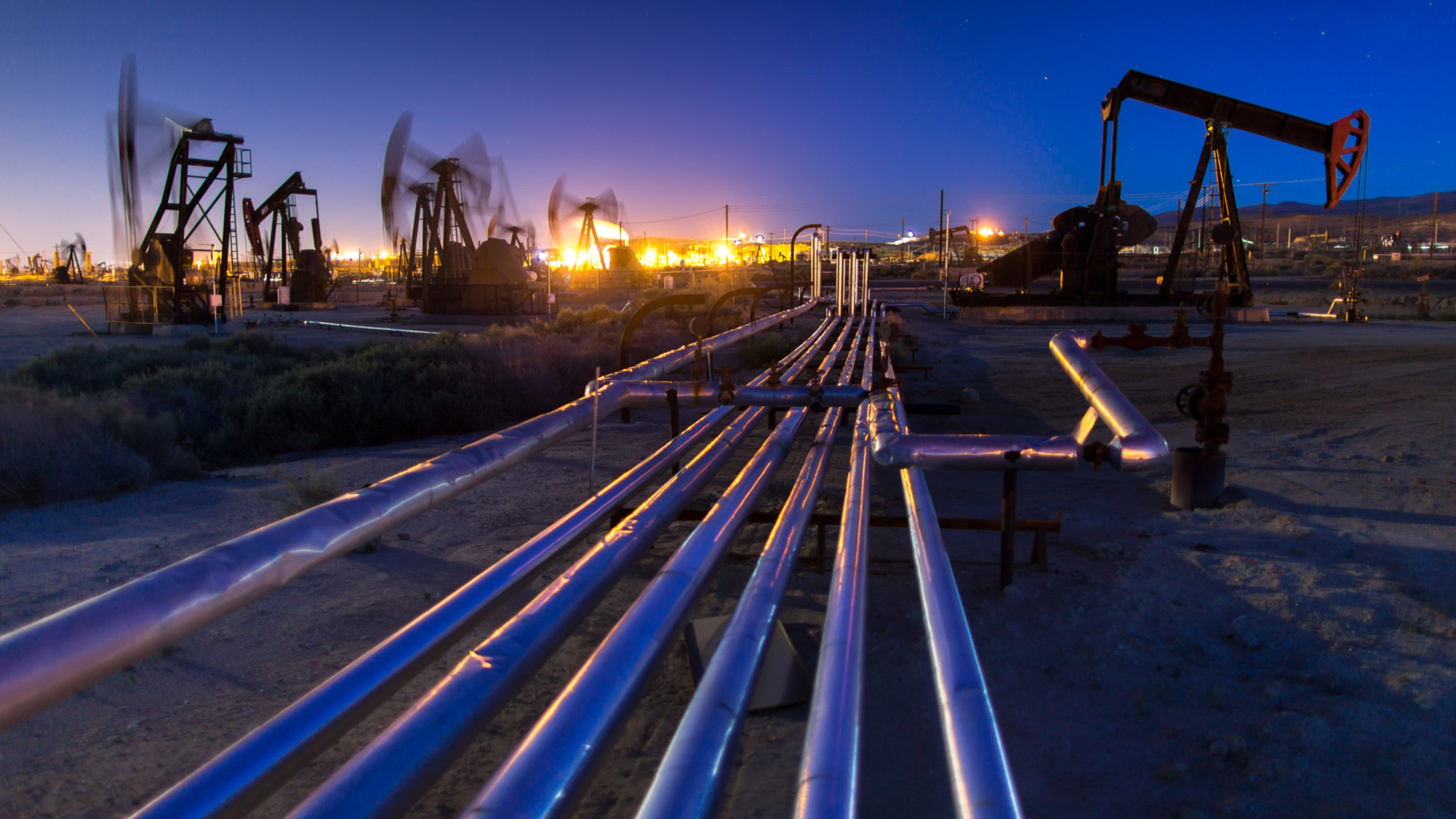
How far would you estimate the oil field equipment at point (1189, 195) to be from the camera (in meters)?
19.2

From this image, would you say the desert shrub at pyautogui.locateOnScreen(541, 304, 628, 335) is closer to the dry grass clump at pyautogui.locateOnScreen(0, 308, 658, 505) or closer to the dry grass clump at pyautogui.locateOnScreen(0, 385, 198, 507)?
the dry grass clump at pyautogui.locateOnScreen(0, 308, 658, 505)

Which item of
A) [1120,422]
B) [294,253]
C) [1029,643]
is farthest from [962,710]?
[294,253]

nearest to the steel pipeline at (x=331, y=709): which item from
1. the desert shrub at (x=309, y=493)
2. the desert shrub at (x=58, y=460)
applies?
the desert shrub at (x=309, y=493)

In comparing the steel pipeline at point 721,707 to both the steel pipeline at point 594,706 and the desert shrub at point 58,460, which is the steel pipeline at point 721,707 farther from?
the desert shrub at point 58,460

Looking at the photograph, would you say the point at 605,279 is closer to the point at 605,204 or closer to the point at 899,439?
the point at 605,204

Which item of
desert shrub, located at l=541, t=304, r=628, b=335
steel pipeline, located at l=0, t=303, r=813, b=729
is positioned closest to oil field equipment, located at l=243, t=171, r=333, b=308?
desert shrub, located at l=541, t=304, r=628, b=335

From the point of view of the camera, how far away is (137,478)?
6.64m

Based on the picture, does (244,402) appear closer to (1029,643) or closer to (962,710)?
(1029,643)

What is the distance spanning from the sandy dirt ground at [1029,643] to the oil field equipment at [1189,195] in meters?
15.0

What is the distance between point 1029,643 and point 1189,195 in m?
20.0

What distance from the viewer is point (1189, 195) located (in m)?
19.7

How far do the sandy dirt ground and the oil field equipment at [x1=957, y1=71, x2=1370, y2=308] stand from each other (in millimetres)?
15012

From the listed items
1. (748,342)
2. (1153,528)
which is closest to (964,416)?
(1153,528)

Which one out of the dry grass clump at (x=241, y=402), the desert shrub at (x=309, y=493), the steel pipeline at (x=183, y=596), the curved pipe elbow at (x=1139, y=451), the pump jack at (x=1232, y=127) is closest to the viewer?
the steel pipeline at (x=183, y=596)
